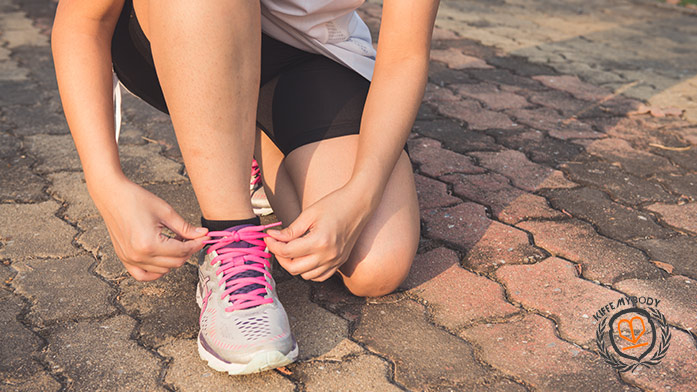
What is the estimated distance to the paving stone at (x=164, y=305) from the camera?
144 cm

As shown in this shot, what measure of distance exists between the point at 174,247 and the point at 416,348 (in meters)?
0.51

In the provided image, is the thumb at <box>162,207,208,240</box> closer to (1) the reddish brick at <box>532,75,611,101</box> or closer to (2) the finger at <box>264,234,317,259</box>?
(2) the finger at <box>264,234,317,259</box>

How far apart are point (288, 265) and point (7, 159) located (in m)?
1.36

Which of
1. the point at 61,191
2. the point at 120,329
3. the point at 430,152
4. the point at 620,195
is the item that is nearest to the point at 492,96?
the point at 430,152

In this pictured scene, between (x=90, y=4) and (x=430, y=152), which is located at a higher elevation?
(x=90, y=4)

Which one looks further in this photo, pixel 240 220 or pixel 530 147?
pixel 530 147

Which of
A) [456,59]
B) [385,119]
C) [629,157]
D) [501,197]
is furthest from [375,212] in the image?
[456,59]

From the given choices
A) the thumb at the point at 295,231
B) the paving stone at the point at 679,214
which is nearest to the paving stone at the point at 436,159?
the paving stone at the point at 679,214

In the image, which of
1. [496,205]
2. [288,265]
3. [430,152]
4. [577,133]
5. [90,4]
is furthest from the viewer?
[577,133]

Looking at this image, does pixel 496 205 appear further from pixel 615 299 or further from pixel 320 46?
pixel 320 46

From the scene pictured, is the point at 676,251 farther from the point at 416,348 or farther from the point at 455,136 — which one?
the point at 455,136

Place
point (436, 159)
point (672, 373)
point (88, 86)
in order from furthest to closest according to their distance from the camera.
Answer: point (436, 159) → point (88, 86) → point (672, 373)

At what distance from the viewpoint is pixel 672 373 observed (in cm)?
136

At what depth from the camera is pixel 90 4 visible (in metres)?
1.50
